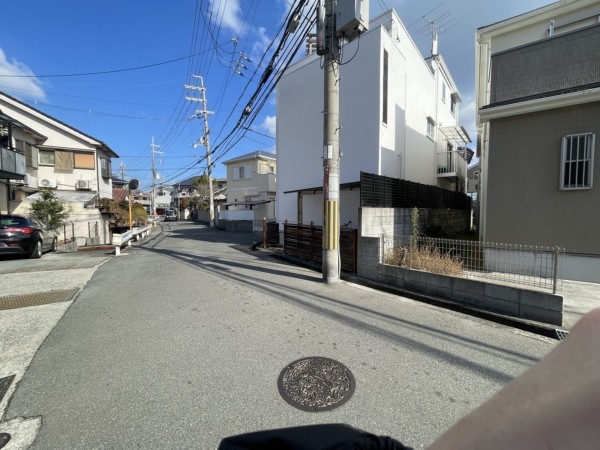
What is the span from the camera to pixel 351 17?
563cm

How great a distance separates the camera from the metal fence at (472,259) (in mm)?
5340

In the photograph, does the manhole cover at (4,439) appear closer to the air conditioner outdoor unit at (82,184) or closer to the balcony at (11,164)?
the balcony at (11,164)

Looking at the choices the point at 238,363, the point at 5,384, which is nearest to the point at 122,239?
the point at 5,384

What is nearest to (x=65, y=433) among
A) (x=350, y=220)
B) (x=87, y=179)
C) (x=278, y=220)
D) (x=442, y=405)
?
(x=442, y=405)

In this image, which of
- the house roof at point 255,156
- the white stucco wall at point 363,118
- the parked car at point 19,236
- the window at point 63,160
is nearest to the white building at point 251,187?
the house roof at point 255,156

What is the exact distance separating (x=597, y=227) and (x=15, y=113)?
26.0 m

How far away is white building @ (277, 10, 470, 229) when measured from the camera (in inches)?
Result: 396

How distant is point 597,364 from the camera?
83 cm

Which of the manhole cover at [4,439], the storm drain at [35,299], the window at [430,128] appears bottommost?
the manhole cover at [4,439]

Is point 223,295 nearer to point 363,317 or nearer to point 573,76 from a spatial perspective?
point 363,317

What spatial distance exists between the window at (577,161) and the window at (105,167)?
23492 millimetres

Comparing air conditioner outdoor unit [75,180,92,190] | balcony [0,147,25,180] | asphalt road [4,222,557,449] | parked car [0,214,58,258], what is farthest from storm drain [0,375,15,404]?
air conditioner outdoor unit [75,180,92,190]

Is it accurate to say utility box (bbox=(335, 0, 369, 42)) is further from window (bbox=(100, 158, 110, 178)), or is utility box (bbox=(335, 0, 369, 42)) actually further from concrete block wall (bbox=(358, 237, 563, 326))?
window (bbox=(100, 158, 110, 178))

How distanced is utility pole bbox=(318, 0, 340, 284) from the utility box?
8.3 inches
